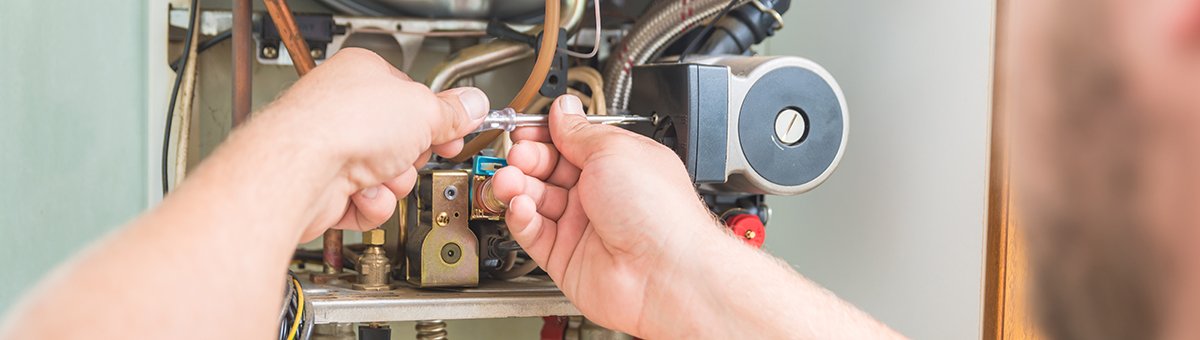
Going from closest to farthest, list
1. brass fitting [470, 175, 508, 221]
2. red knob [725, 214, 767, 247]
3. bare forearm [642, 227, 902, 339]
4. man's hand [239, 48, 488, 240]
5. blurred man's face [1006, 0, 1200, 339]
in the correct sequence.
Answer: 1. blurred man's face [1006, 0, 1200, 339]
2. man's hand [239, 48, 488, 240]
3. bare forearm [642, 227, 902, 339]
4. brass fitting [470, 175, 508, 221]
5. red knob [725, 214, 767, 247]

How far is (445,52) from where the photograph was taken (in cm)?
146

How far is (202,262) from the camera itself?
21.0 inches

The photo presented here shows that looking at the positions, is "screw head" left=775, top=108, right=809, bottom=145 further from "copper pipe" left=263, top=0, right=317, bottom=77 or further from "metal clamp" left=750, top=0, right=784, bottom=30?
"copper pipe" left=263, top=0, right=317, bottom=77

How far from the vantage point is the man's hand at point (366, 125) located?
68 cm

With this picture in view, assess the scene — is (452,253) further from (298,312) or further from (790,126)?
(790,126)

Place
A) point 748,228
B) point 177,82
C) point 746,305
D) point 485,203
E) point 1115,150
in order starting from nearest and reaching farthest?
point 1115,150
point 746,305
point 485,203
point 748,228
point 177,82

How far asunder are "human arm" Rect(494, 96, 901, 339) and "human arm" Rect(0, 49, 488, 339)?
0.12 m

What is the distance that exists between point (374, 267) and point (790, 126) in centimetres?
47

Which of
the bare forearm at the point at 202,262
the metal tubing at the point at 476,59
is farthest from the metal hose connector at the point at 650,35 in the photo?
the bare forearm at the point at 202,262

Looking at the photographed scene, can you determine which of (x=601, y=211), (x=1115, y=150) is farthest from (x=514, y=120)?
(x=1115, y=150)

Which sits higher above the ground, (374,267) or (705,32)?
(705,32)

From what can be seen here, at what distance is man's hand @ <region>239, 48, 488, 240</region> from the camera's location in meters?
0.68

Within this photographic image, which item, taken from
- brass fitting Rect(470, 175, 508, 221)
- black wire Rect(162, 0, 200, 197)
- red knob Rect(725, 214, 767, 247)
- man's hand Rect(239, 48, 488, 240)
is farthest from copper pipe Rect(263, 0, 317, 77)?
red knob Rect(725, 214, 767, 247)

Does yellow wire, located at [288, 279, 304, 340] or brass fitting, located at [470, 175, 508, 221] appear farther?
brass fitting, located at [470, 175, 508, 221]
